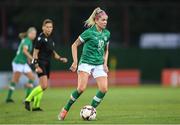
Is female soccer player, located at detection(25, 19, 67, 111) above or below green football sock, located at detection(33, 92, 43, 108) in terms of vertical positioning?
above

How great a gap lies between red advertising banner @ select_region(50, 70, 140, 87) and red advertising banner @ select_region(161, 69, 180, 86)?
1492 millimetres

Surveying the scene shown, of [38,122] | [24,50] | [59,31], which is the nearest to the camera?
[38,122]

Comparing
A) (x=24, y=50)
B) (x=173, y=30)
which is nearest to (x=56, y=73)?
(x=173, y=30)

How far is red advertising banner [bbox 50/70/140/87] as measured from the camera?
36094mm

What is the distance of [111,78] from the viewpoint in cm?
3719

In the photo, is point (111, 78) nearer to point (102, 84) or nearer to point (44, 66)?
point (44, 66)

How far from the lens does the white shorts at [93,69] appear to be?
15312 millimetres

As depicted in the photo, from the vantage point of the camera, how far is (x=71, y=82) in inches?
1421

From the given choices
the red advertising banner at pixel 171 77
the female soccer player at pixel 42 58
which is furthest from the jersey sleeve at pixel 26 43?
the red advertising banner at pixel 171 77

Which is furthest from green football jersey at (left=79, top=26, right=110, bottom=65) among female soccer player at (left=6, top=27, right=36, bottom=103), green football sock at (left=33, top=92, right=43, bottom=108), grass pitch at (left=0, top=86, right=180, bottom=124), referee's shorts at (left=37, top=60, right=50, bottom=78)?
female soccer player at (left=6, top=27, right=36, bottom=103)

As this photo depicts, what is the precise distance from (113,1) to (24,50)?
21.2m

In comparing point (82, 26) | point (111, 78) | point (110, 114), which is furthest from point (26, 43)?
point (82, 26)

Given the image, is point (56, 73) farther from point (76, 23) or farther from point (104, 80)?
point (104, 80)

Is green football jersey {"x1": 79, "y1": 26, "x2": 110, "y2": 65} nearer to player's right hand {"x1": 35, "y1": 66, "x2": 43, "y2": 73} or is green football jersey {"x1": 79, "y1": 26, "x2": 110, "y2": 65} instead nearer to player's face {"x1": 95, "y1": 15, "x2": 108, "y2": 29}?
player's face {"x1": 95, "y1": 15, "x2": 108, "y2": 29}
